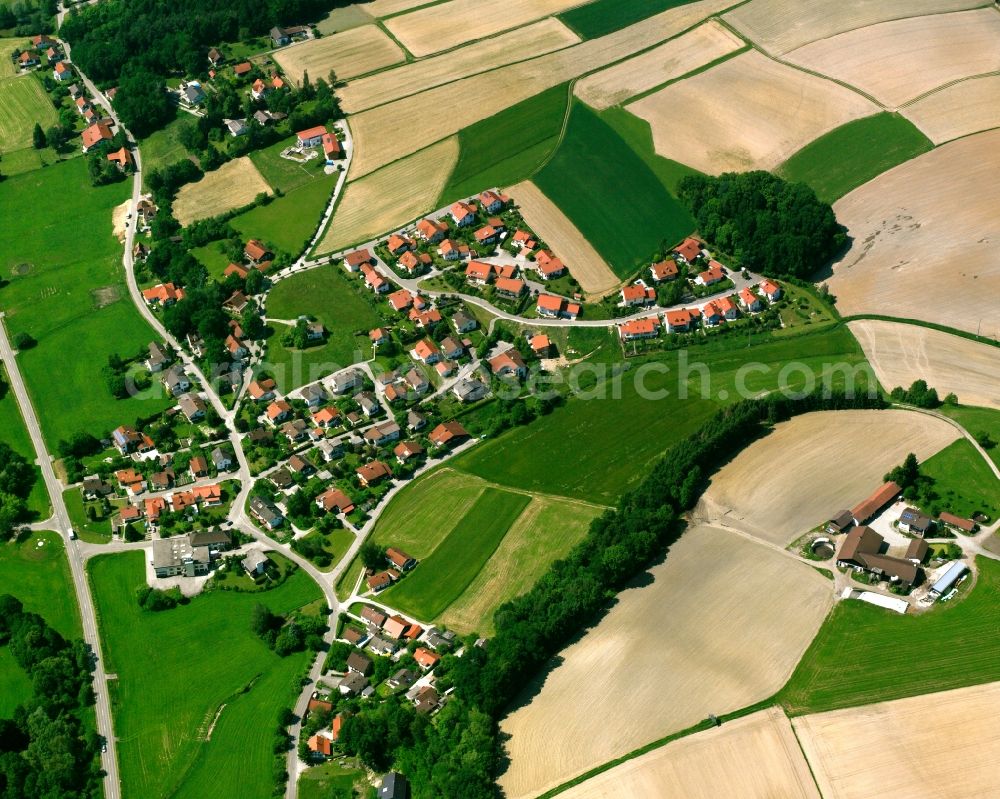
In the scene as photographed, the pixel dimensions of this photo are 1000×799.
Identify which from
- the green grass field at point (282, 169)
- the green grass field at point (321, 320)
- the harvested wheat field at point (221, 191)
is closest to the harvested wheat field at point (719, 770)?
the green grass field at point (321, 320)

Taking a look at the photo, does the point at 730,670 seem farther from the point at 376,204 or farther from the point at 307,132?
the point at 307,132

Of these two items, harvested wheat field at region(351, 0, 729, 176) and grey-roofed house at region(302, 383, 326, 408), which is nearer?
grey-roofed house at region(302, 383, 326, 408)

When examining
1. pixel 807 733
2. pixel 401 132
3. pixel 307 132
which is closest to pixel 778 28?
pixel 401 132

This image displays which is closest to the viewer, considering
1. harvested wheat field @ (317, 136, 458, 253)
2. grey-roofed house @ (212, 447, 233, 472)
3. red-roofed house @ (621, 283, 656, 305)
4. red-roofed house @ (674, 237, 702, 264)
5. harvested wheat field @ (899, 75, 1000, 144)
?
grey-roofed house @ (212, 447, 233, 472)

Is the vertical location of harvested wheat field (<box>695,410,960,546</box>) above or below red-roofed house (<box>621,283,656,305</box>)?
below

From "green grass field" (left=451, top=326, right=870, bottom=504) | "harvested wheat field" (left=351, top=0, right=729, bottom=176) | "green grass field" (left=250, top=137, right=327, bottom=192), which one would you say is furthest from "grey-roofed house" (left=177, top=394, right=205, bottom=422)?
"harvested wheat field" (left=351, top=0, right=729, bottom=176)

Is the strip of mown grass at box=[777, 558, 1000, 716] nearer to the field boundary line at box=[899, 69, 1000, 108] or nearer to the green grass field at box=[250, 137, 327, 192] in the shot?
the field boundary line at box=[899, 69, 1000, 108]
